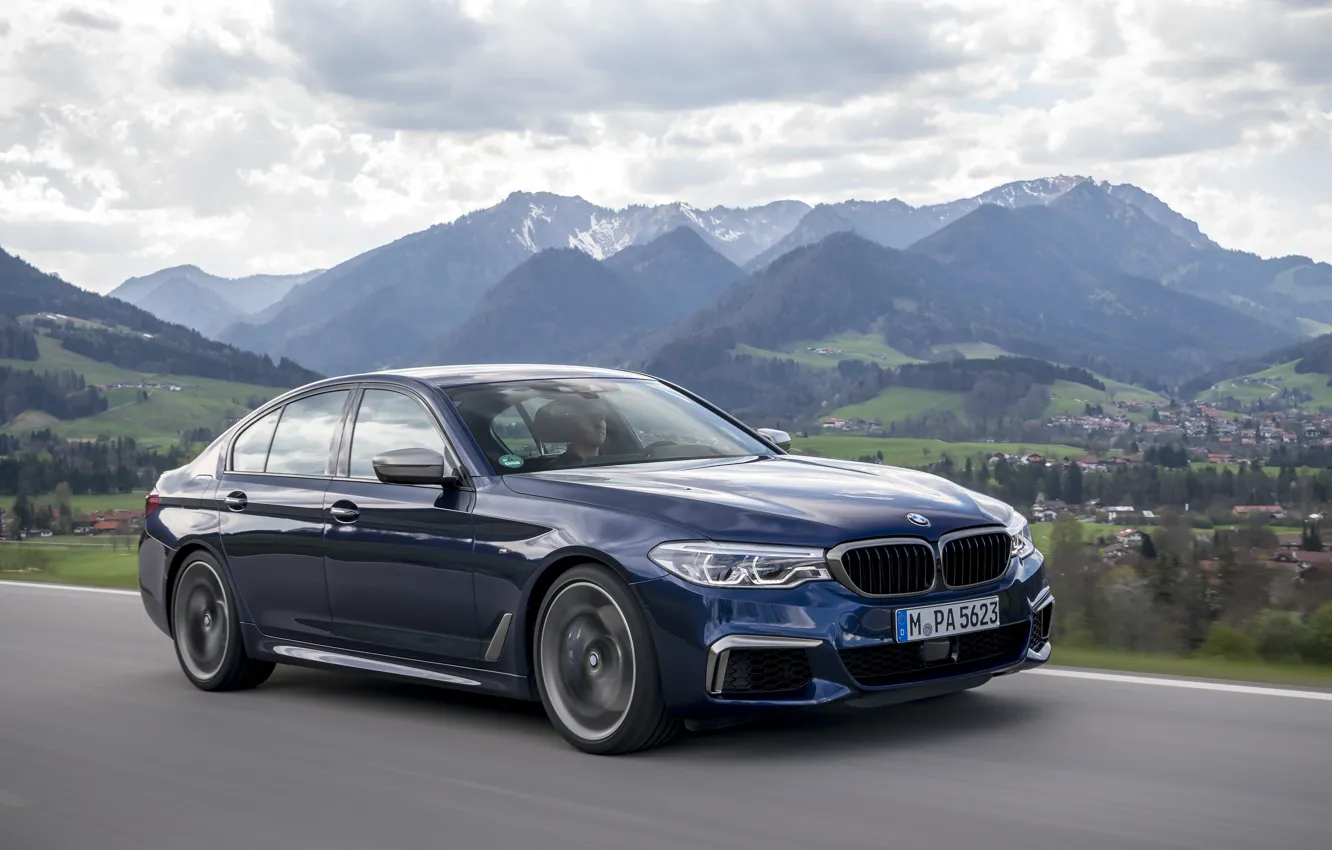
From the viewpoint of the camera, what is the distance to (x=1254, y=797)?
5.11 m

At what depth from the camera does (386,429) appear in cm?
707

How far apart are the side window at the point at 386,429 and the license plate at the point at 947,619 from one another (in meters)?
2.13

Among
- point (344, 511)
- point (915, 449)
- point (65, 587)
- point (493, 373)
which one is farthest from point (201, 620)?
point (915, 449)

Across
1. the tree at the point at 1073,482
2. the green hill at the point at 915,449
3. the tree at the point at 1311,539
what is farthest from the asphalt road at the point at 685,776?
the green hill at the point at 915,449

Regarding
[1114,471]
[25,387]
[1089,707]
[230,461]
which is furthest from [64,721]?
[25,387]

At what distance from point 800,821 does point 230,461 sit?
417cm

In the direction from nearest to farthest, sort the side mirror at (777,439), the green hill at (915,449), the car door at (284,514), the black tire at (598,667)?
the black tire at (598,667)
the car door at (284,514)
the side mirror at (777,439)
the green hill at (915,449)

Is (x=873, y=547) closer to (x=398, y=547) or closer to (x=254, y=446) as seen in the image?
(x=398, y=547)

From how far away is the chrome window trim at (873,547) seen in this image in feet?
18.1

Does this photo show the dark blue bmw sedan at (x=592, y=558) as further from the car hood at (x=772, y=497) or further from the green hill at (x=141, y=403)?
the green hill at (x=141, y=403)

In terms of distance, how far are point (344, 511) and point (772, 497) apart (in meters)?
2.07

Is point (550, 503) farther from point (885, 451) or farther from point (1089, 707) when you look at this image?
point (885, 451)

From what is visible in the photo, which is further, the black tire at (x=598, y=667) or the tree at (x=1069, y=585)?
the tree at (x=1069, y=585)

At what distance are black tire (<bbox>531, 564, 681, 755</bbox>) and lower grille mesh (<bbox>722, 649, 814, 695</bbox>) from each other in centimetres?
27
